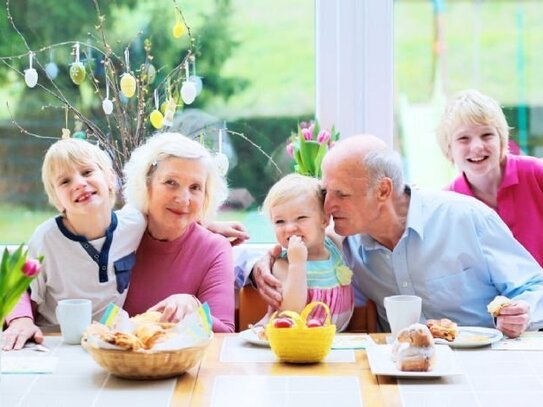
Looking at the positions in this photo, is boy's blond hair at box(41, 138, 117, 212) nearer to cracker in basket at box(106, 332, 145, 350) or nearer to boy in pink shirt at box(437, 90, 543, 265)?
cracker in basket at box(106, 332, 145, 350)

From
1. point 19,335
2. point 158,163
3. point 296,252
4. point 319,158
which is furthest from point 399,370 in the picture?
point 319,158

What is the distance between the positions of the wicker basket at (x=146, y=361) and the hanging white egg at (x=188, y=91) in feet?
5.00

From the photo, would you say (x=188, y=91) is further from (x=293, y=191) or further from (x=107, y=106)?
(x=293, y=191)

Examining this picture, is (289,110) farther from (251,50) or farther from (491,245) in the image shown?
(491,245)

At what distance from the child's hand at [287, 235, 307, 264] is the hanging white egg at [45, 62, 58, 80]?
1.22m

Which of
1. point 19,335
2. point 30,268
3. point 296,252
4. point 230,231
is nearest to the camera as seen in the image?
point 30,268

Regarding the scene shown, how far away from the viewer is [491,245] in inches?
113

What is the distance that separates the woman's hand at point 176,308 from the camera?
244 centimetres

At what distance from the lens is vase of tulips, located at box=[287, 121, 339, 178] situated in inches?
128

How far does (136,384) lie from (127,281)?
801 millimetres

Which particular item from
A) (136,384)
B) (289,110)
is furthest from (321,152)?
(136,384)

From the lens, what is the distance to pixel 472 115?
3.21 m

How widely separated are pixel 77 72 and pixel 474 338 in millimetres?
1737

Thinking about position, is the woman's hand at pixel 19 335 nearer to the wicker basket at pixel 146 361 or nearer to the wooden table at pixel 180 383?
the wooden table at pixel 180 383
